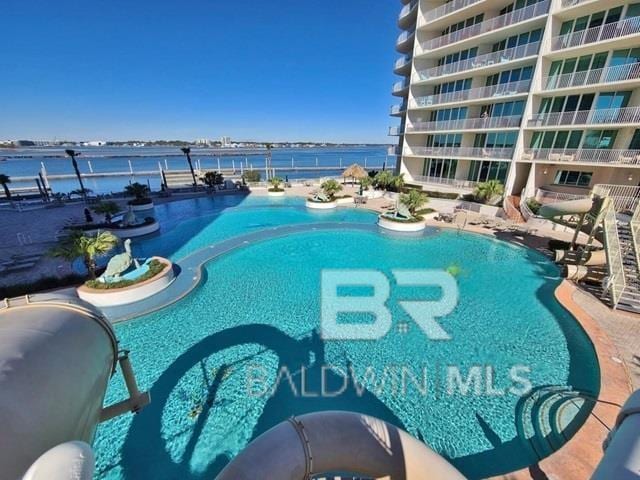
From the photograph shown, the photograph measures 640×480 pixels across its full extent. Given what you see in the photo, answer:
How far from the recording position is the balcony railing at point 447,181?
2498cm

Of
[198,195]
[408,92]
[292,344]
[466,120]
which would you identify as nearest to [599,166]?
[466,120]

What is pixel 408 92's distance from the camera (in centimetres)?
2955

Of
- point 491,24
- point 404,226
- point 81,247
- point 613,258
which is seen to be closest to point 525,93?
point 491,24

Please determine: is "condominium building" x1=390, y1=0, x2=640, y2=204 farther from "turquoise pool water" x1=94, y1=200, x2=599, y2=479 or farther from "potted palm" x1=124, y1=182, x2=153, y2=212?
"potted palm" x1=124, y1=182, x2=153, y2=212

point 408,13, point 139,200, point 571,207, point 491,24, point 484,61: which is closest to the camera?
point 571,207

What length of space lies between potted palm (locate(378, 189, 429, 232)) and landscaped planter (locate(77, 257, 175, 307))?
13.7 m

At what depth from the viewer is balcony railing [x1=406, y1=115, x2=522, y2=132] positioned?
2155 cm

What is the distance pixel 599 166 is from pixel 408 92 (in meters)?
18.4

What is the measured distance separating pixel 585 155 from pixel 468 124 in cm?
885

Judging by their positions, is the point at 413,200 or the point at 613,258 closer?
the point at 613,258

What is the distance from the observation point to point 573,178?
1992 cm

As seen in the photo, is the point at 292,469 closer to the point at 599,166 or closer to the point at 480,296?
the point at 480,296

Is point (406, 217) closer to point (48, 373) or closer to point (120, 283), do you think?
point (120, 283)

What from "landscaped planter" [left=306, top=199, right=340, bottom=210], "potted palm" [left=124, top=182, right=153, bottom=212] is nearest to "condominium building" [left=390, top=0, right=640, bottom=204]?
"landscaped planter" [left=306, top=199, right=340, bottom=210]
